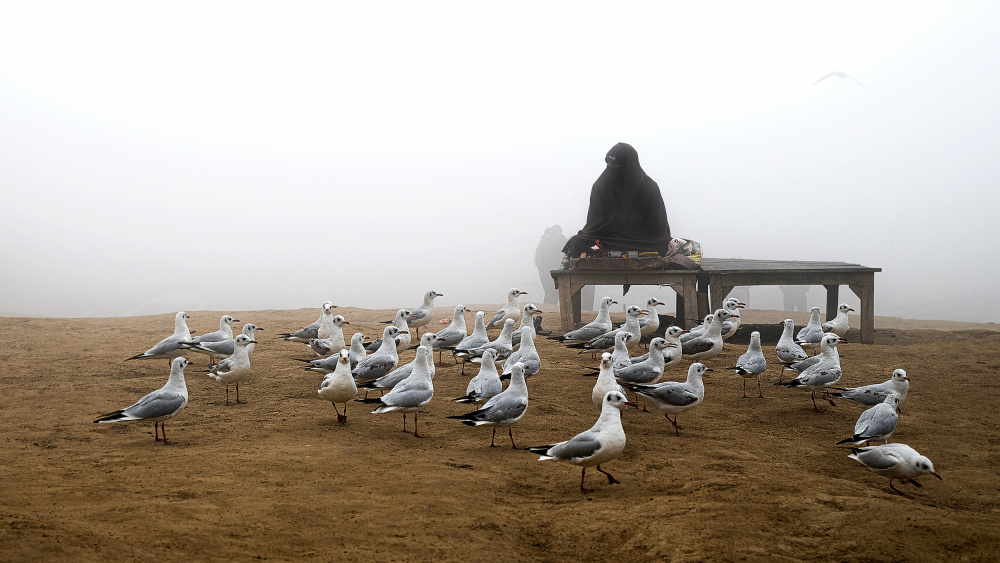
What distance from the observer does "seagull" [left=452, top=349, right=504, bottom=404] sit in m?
7.25

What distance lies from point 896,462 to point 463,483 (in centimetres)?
366

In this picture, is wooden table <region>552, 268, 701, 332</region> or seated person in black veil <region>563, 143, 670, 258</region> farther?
seated person in black veil <region>563, 143, 670, 258</region>

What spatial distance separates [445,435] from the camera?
275 inches

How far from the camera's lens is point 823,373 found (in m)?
8.28

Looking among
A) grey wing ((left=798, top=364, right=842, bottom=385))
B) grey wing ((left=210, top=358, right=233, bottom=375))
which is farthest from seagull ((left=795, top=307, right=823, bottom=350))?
grey wing ((left=210, top=358, right=233, bottom=375))

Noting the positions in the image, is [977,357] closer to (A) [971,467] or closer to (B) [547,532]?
(A) [971,467]

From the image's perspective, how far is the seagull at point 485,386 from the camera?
7.25 metres

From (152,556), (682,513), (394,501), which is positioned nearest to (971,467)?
(682,513)

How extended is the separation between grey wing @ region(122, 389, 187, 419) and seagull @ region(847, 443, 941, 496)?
21.9ft

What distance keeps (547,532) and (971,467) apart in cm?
474

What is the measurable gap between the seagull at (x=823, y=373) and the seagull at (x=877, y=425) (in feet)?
5.19

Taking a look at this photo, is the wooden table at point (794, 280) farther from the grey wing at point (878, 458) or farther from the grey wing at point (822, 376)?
the grey wing at point (878, 458)

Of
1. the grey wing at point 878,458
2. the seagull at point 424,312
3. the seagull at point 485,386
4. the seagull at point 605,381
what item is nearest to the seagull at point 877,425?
the grey wing at point 878,458

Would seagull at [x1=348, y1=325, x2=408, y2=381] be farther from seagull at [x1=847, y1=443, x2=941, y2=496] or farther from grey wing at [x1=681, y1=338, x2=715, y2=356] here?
seagull at [x1=847, y1=443, x2=941, y2=496]
